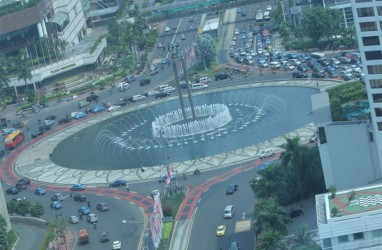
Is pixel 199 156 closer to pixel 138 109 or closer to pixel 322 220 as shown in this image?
pixel 138 109

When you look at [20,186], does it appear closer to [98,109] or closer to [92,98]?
[98,109]

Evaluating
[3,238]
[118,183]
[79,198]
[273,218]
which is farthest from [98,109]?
[273,218]

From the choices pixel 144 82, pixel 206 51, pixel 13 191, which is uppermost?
pixel 206 51

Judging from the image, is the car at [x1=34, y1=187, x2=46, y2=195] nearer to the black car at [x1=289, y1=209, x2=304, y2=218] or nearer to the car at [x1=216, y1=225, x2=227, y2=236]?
the car at [x1=216, y1=225, x2=227, y2=236]

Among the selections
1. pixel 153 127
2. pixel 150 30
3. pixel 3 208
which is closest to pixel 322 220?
pixel 3 208

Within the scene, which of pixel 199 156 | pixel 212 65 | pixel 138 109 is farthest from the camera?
pixel 212 65

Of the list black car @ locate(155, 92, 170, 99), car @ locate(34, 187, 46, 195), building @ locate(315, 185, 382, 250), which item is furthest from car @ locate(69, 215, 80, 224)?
black car @ locate(155, 92, 170, 99)

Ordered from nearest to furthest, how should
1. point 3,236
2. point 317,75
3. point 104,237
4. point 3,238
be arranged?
point 3,238, point 3,236, point 104,237, point 317,75
